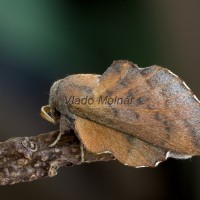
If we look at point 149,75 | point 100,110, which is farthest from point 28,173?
point 149,75

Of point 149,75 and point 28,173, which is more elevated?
point 149,75

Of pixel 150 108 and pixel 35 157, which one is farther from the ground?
pixel 150 108

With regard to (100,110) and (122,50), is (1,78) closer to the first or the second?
(122,50)

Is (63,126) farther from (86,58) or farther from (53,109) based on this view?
(86,58)

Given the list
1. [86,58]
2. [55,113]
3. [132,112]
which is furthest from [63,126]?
[86,58]

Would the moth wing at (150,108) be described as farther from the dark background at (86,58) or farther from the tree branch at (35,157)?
the dark background at (86,58)

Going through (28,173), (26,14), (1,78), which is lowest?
(28,173)
